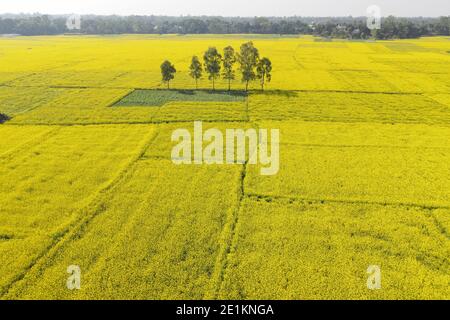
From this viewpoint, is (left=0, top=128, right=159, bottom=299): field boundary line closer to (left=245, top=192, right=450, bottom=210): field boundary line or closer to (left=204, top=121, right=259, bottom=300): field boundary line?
(left=204, top=121, right=259, bottom=300): field boundary line

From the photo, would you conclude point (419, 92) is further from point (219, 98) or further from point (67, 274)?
point (67, 274)

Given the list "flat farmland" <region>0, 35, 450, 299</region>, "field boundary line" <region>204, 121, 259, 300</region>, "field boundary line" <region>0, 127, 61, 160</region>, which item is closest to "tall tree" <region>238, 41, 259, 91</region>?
"flat farmland" <region>0, 35, 450, 299</region>

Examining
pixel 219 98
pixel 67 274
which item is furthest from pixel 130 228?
pixel 219 98

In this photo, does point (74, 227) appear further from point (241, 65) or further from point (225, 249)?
point (241, 65)

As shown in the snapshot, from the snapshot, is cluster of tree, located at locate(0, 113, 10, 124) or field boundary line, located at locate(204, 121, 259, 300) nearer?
field boundary line, located at locate(204, 121, 259, 300)

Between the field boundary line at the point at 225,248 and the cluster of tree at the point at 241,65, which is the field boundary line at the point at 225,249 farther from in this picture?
the cluster of tree at the point at 241,65

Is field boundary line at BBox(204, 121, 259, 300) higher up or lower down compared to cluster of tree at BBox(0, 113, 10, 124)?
lower down
